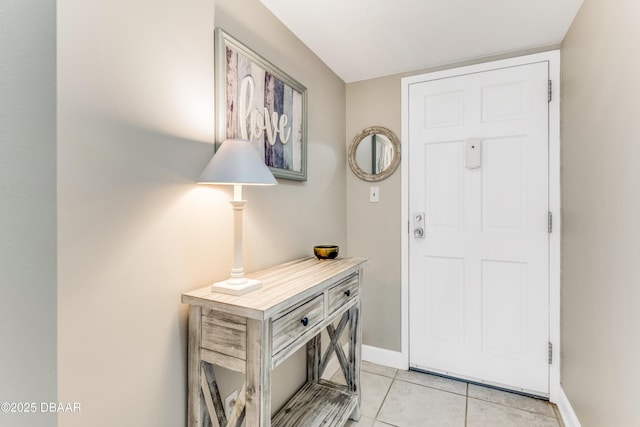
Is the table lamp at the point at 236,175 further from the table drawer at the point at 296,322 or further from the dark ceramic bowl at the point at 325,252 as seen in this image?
the dark ceramic bowl at the point at 325,252

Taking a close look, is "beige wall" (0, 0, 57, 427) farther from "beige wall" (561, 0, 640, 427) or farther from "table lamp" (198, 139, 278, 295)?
"beige wall" (561, 0, 640, 427)

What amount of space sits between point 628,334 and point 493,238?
38.9 inches

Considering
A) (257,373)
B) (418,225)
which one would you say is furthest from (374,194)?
(257,373)

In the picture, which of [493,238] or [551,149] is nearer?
[551,149]

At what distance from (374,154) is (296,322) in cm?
158

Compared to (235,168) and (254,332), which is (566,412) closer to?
(254,332)

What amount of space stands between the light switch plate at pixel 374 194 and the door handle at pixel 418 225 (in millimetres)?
300

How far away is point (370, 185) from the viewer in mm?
2393

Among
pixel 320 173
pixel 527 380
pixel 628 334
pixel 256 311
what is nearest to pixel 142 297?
pixel 256 311

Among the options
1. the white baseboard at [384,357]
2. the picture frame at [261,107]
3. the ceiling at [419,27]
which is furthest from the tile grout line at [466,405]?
the ceiling at [419,27]

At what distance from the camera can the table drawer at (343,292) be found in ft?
4.62

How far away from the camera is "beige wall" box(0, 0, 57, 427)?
0.72 m

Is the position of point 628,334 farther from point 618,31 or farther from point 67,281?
point 67,281

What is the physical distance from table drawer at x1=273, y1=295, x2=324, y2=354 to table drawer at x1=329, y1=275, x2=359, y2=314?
100 mm
